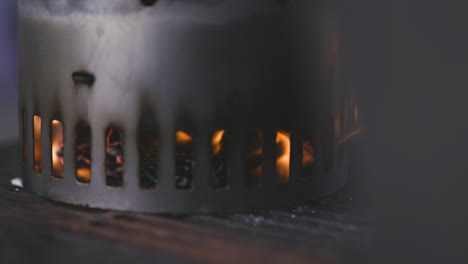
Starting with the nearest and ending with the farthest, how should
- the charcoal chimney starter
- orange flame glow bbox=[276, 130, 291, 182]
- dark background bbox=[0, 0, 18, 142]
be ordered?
the charcoal chimney starter, orange flame glow bbox=[276, 130, 291, 182], dark background bbox=[0, 0, 18, 142]

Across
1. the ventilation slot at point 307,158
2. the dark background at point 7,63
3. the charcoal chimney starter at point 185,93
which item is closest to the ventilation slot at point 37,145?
the charcoal chimney starter at point 185,93

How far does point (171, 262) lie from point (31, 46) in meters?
0.63

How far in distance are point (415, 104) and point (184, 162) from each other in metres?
0.55

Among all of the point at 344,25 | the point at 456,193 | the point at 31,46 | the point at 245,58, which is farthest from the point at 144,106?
the point at 456,193

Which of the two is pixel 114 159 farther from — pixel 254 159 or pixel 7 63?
pixel 7 63

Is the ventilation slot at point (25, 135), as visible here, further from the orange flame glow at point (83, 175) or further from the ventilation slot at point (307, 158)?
the ventilation slot at point (307, 158)

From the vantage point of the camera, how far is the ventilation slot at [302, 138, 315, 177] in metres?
1.43

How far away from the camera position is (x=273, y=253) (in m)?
1.11

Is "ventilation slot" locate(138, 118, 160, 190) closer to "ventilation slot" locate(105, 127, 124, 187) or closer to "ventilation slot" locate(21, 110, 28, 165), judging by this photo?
"ventilation slot" locate(105, 127, 124, 187)

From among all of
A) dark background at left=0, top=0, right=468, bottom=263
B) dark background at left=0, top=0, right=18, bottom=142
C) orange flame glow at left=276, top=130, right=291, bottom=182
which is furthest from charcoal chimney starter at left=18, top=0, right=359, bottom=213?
dark background at left=0, top=0, right=18, bottom=142

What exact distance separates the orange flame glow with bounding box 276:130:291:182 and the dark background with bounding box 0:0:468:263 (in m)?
0.21

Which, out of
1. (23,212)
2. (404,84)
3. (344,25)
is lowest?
(23,212)

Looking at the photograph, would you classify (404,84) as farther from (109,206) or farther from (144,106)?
(109,206)

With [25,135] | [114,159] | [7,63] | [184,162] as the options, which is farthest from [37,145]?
[7,63]
